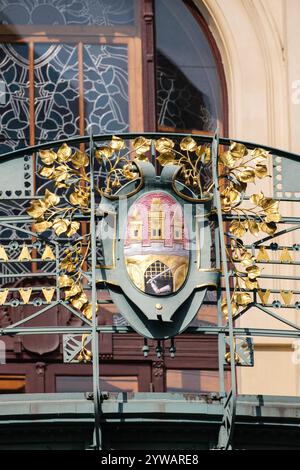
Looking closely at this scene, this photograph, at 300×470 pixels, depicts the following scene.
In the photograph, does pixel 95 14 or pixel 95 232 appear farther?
pixel 95 14

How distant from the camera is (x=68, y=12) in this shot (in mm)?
25297

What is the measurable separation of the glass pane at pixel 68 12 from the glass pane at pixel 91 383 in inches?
182

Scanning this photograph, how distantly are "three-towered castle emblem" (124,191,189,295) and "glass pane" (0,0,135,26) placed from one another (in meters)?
5.01

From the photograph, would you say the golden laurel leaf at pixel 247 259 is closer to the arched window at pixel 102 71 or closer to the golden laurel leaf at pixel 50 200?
the golden laurel leaf at pixel 50 200

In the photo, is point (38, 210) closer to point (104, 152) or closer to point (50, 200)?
point (50, 200)

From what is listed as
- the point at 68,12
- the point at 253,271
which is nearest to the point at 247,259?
the point at 253,271

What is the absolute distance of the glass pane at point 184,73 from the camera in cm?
2506

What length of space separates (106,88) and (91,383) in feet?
12.7

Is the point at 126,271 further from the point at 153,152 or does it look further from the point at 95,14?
the point at 95,14

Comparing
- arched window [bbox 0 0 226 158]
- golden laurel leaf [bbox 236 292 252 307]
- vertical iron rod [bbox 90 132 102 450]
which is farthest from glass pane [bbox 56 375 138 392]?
vertical iron rod [bbox 90 132 102 450]

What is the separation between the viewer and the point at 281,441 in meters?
20.5

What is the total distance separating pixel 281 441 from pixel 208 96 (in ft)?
20.0
